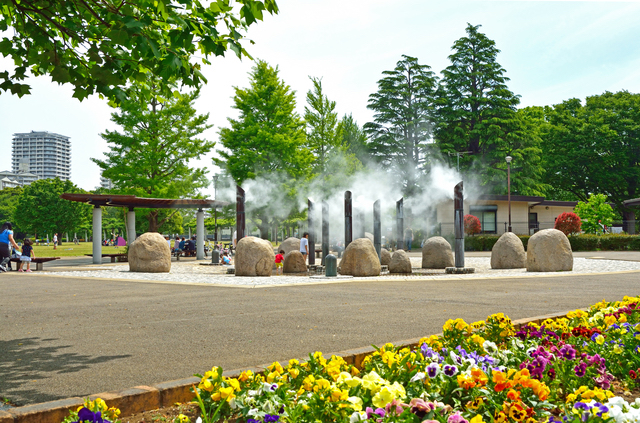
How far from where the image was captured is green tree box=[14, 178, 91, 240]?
64500mm

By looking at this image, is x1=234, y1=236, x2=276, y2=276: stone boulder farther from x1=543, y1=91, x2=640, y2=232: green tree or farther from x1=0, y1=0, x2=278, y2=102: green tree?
x1=543, y1=91, x2=640, y2=232: green tree

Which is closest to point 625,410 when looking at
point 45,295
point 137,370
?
point 137,370

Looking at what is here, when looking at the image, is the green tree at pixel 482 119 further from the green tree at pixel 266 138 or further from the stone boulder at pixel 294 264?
the stone boulder at pixel 294 264

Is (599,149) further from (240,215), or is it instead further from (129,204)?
(129,204)

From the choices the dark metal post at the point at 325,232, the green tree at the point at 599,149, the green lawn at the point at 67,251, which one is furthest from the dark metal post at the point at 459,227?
the green tree at the point at 599,149

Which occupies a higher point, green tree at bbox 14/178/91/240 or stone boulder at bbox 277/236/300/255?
green tree at bbox 14/178/91/240

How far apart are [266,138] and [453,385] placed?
3078 cm

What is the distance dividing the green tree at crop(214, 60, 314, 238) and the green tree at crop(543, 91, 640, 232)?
102 ft

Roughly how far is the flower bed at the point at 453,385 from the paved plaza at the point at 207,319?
Result: 120 centimetres

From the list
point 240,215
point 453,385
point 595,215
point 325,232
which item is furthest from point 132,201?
point 595,215

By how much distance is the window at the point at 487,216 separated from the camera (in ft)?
139

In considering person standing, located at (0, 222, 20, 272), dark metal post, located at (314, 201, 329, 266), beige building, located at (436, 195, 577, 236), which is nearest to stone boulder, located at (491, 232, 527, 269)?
dark metal post, located at (314, 201, 329, 266)

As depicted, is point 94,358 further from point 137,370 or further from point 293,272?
point 293,272

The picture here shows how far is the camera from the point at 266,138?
109 feet
